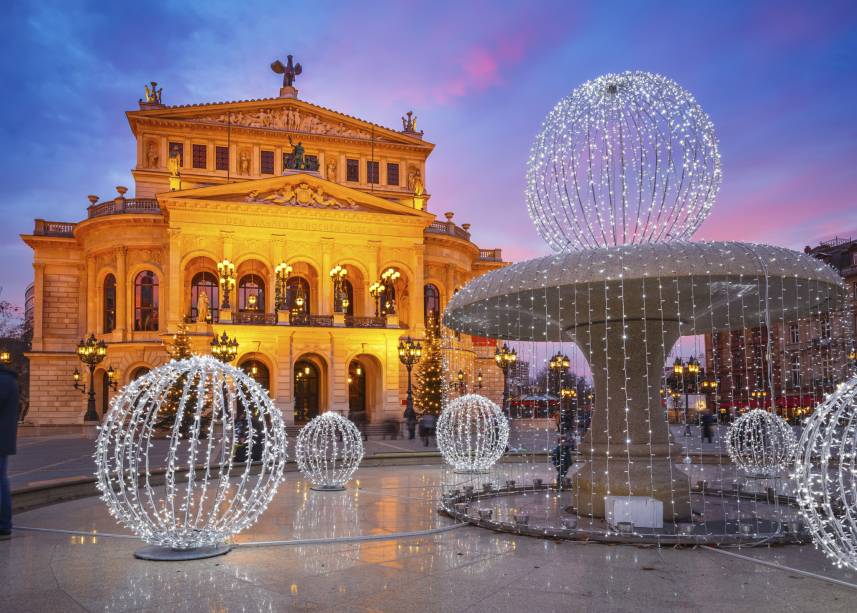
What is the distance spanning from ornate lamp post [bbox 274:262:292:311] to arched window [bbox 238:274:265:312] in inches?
169

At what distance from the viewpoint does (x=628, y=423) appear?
9984 mm

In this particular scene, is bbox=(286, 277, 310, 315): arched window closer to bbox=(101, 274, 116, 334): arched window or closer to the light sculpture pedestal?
bbox=(101, 274, 116, 334): arched window

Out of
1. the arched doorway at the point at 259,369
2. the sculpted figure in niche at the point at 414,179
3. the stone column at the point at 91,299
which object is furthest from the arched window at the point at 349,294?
the stone column at the point at 91,299

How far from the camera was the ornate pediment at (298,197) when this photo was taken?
40.6 meters

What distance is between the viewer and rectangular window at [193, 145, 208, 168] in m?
46.3

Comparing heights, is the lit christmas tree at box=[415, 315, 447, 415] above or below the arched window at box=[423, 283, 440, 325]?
below

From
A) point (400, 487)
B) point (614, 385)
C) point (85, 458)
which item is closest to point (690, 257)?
point (614, 385)

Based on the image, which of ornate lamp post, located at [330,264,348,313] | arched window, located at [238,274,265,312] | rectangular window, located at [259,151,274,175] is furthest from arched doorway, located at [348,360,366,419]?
rectangular window, located at [259,151,274,175]

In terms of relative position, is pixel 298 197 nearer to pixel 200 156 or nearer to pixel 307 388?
pixel 200 156

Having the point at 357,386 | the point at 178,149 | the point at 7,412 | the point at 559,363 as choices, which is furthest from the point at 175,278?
the point at 7,412

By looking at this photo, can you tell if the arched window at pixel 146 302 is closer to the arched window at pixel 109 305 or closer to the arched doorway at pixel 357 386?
the arched window at pixel 109 305

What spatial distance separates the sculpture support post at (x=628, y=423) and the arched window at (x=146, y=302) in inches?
1419

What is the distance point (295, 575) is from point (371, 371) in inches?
1399

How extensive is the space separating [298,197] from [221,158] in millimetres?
8509
